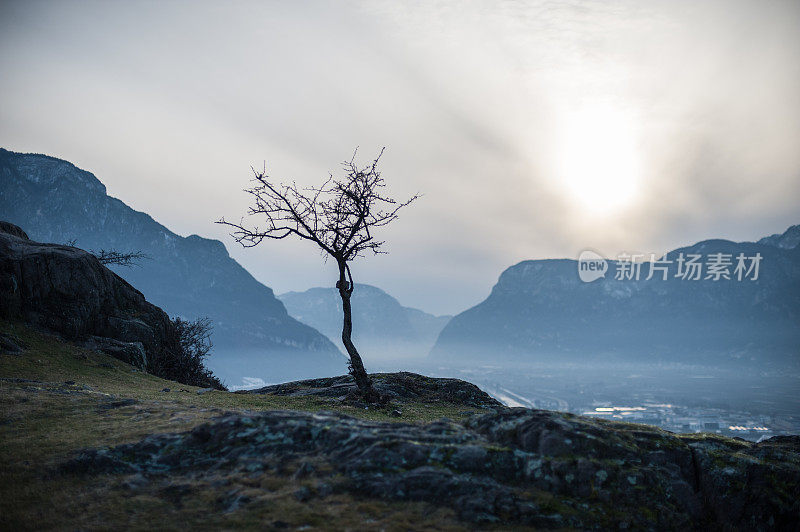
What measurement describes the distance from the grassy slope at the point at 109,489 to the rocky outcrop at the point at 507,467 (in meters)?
0.51

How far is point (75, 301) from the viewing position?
29844mm

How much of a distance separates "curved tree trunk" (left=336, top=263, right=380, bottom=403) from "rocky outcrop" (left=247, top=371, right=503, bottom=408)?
830mm

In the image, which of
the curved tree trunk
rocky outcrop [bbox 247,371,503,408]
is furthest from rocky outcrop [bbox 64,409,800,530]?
rocky outcrop [bbox 247,371,503,408]

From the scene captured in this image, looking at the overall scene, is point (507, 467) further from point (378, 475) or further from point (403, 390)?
point (403, 390)

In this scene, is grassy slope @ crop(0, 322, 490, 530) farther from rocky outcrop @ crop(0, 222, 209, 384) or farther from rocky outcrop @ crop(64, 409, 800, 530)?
rocky outcrop @ crop(0, 222, 209, 384)

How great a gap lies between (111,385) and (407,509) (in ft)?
68.5

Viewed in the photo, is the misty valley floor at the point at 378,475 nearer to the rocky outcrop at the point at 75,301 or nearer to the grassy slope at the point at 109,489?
the grassy slope at the point at 109,489

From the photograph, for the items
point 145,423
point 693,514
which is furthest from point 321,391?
point 693,514

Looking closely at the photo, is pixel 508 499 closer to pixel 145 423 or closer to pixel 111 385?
pixel 145 423

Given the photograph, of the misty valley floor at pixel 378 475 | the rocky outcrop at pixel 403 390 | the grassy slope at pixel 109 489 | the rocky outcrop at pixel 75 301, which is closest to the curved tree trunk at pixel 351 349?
the rocky outcrop at pixel 403 390

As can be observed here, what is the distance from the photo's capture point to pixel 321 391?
27594 mm

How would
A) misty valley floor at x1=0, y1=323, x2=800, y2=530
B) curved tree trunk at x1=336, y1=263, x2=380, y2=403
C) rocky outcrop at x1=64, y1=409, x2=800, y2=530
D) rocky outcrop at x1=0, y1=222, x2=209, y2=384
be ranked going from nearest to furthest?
misty valley floor at x1=0, y1=323, x2=800, y2=530 → rocky outcrop at x1=64, y1=409, x2=800, y2=530 → curved tree trunk at x1=336, y1=263, x2=380, y2=403 → rocky outcrop at x1=0, y1=222, x2=209, y2=384

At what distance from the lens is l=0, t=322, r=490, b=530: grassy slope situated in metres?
8.00

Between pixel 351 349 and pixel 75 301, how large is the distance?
21086 mm
